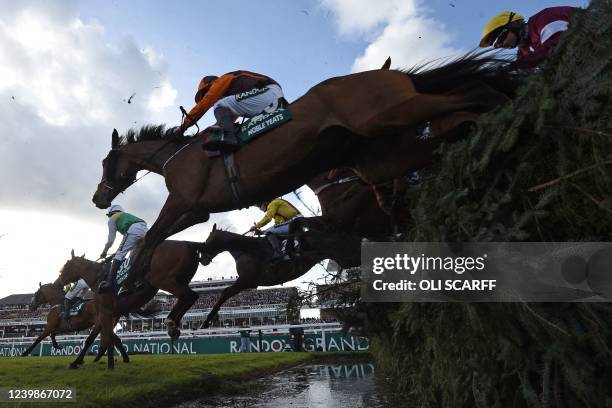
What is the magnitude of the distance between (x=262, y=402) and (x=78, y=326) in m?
9.40

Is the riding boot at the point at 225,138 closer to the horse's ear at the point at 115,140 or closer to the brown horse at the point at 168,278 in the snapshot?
the horse's ear at the point at 115,140

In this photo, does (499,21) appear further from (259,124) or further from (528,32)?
(259,124)

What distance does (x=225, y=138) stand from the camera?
3.28 meters

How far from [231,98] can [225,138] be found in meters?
0.48

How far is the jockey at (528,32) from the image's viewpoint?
2.82 metres

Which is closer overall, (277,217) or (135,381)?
(135,381)

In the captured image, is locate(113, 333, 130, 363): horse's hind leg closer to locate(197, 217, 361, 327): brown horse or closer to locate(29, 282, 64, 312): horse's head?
locate(197, 217, 361, 327): brown horse

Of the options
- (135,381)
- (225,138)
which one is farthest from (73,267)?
(225,138)

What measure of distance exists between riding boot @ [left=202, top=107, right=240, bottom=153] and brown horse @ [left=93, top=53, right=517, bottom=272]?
3.8 inches

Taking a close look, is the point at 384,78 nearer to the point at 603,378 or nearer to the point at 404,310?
the point at 404,310

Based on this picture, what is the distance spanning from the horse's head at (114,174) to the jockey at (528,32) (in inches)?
141

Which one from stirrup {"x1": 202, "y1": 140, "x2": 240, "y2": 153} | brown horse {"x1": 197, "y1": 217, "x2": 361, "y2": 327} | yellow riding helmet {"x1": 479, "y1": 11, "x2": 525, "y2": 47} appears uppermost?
yellow riding helmet {"x1": 479, "y1": 11, "x2": 525, "y2": 47}

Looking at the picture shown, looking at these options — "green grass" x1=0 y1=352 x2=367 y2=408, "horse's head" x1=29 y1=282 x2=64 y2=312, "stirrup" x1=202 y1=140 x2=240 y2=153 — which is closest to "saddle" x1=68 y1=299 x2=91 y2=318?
"horse's head" x1=29 y1=282 x2=64 y2=312

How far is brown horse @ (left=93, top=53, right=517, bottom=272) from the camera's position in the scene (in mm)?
2799
